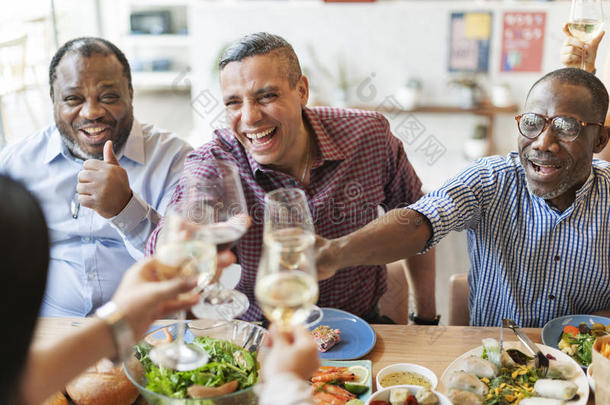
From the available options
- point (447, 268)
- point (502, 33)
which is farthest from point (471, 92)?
point (447, 268)

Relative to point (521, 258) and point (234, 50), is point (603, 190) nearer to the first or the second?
point (521, 258)

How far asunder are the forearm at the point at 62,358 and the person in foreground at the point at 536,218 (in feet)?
2.69

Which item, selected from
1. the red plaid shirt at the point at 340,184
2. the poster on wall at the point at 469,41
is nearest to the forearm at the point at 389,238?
the red plaid shirt at the point at 340,184

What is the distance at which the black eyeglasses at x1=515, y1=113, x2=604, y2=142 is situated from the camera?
1.71 meters

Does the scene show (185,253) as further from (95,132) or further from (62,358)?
(95,132)

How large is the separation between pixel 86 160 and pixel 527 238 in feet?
4.88

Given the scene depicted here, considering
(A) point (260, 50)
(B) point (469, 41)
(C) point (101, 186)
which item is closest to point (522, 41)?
(B) point (469, 41)

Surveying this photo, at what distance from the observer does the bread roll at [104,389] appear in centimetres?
135

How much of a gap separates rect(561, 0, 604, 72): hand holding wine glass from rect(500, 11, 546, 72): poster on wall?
281cm

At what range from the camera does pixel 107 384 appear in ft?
4.44

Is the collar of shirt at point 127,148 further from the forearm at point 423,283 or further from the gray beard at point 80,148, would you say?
the forearm at point 423,283

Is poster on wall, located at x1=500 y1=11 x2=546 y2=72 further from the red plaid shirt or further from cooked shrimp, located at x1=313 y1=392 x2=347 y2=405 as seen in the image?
cooked shrimp, located at x1=313 y1=392 x2=347 y2=405

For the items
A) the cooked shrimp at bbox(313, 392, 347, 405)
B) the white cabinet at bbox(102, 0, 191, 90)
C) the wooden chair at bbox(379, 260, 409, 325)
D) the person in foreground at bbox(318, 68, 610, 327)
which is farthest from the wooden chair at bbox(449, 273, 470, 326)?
the white cabinet at bbox(102, 0, 191, 90)

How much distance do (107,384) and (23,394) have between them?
0.48m
